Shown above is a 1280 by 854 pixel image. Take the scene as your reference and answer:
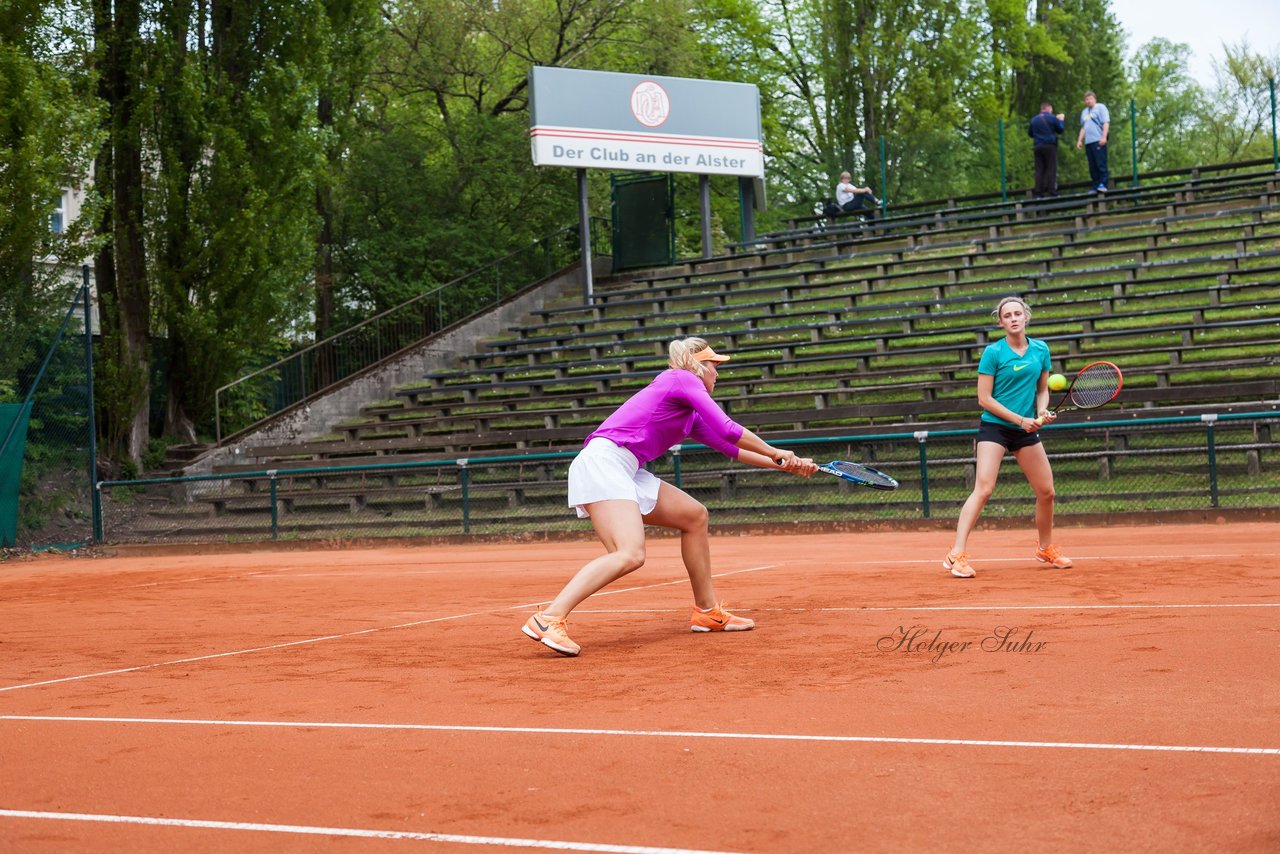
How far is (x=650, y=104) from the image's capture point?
31938mm

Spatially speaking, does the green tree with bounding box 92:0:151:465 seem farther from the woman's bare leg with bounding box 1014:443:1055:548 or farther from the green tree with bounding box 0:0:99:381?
the woman's bare leg with bounding box 1014:443:1055:548

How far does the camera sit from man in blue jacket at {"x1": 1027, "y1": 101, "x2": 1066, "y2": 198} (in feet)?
94.1

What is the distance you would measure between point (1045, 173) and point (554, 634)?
2475 centimetres

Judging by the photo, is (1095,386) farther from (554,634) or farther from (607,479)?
(554,634)

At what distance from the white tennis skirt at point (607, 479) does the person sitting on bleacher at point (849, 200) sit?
25.2 meters

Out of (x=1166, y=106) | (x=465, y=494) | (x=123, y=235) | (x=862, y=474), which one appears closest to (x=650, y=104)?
(x=123, y=235)

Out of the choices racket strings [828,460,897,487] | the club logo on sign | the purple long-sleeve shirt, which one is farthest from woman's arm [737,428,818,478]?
the club logo on sign

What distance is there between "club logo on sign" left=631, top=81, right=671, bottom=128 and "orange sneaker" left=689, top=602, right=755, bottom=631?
2425 centimetres

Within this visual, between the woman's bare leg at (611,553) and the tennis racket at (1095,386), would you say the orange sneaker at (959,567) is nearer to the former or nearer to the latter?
the tennis racket at (1095,386)

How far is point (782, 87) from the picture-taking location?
51.8 metres

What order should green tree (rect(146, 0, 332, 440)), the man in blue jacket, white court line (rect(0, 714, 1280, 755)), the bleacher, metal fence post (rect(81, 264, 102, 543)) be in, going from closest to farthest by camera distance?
1. white court line (rect(0, 714, 1280, 755))
2. the bleacher
3. metal fence post (rect(81, 264, 102, 543))
4. green tree (rect(146, 0, 332, 440))
5. the man in blue jacket

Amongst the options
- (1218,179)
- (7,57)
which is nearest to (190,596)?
(7,57)

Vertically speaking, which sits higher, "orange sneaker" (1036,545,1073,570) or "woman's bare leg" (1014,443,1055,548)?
"woman's bare leg" (1014,443,1055,548)

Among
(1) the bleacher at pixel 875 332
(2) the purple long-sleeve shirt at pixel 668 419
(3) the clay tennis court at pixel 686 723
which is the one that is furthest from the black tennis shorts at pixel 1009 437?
(1) the bleacher at pixel 875 332
